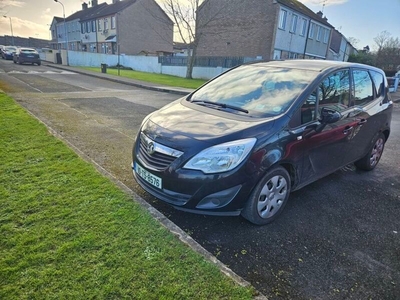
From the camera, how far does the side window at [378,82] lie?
4.70 meters

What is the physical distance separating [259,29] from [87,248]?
2708 cm

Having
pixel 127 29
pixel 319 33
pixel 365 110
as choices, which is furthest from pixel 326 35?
pixel 365 110

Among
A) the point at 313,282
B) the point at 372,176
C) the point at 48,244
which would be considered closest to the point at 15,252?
the point at 48,244

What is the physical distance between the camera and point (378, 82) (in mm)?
4785

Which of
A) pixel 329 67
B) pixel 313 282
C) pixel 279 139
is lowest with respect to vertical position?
pixel 313 282

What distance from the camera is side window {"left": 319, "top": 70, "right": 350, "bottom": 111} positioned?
3525 millimetres

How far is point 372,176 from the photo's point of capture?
4785mm

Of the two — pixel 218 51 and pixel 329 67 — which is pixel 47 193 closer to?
pixel 329 67

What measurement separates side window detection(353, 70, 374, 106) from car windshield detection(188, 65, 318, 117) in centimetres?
108

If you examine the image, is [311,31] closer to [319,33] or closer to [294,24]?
[319,33]

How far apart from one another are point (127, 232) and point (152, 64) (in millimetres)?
29667

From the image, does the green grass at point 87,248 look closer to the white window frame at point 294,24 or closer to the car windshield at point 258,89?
the car windshield at point 258,89

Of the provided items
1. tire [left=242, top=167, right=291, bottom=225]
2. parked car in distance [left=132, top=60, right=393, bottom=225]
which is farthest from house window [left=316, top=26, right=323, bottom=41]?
tire [left=242, top=167, right=291, bottom=225]

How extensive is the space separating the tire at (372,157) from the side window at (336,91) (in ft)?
4.42
